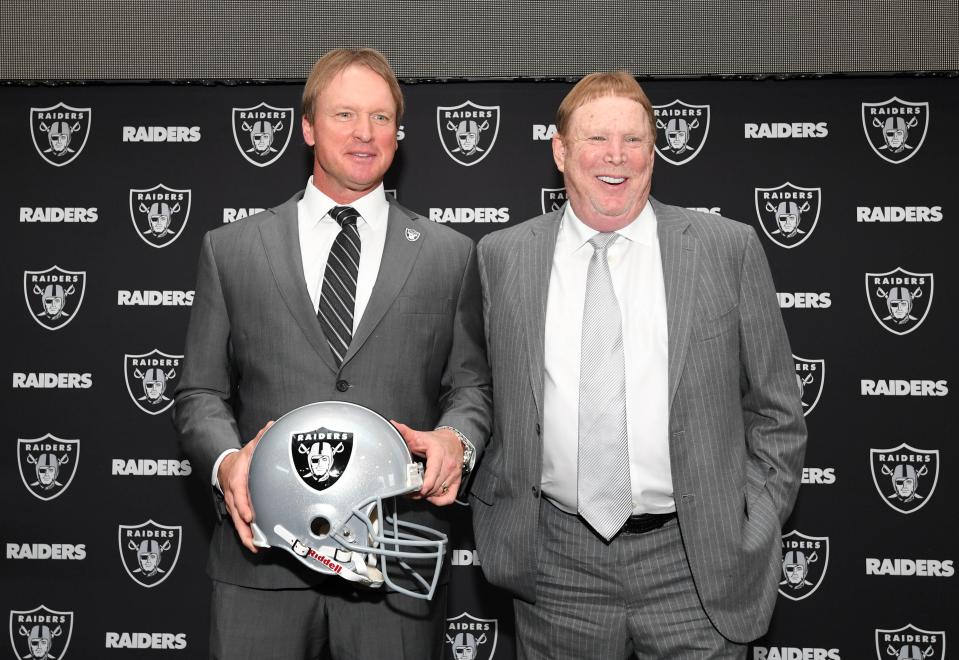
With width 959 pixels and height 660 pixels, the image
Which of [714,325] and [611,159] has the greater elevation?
[611,159]

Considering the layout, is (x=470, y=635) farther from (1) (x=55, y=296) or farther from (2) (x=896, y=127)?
(2) (x=896, y=127)

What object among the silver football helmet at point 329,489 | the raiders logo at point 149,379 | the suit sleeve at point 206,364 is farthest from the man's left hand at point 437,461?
the raiders logo at point 149,379

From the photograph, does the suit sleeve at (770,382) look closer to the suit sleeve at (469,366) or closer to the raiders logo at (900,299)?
the suit sleeve at (469,366)

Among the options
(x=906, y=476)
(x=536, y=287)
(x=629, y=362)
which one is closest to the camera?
(x=629, y=362)

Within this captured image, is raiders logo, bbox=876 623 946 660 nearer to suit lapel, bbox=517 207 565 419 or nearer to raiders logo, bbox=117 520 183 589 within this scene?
suit lapel, bbox=517 207 565 419

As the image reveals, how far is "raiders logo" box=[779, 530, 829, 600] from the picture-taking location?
11.1 feet

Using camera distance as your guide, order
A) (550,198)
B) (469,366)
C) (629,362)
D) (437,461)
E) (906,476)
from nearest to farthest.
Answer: (437,461)
(629,362)
(469,366)
(906,476)
(550,198)

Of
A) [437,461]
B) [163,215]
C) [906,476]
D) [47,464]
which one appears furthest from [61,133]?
[906,476]

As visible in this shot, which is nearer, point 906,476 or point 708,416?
point 708,416

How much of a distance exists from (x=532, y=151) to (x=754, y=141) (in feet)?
3.06

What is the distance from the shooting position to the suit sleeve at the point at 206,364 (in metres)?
2.06

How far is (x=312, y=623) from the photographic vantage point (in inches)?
77.4

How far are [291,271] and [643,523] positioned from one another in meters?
1.08

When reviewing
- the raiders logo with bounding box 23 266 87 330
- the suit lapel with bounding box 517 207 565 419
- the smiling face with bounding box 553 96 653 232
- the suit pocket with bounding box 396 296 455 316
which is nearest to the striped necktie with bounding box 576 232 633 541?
the suit lapel with bounding box 517 207 565 419
